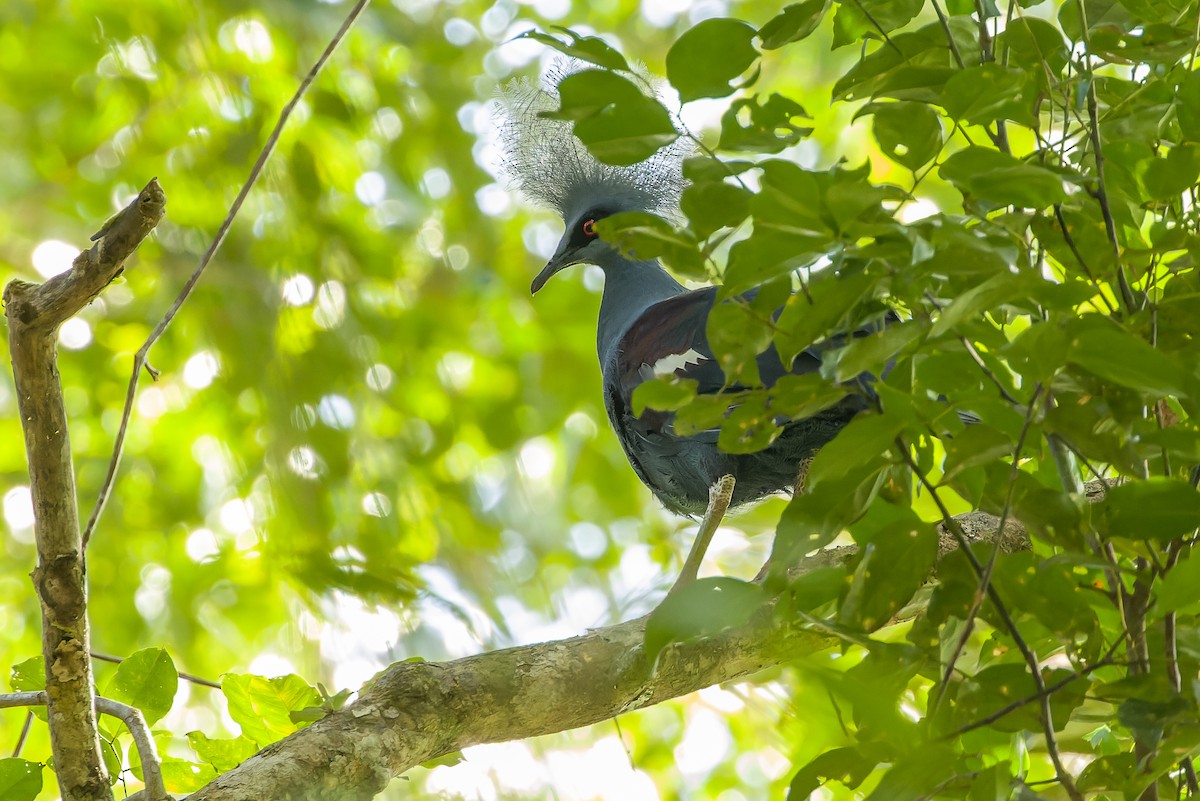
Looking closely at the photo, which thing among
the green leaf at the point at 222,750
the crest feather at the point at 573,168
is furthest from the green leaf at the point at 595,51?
the crest feather at the point at 573,168

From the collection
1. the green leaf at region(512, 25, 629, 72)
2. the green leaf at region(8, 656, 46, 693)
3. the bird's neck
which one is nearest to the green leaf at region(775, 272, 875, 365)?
the green leaf at region(512, 25, 629, 72)

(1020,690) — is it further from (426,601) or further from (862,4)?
(426,601)

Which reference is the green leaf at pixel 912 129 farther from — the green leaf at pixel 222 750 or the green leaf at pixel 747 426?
the green leaf at pixel 222 750

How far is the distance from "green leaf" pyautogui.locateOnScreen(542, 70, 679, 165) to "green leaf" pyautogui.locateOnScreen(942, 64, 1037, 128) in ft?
0.72

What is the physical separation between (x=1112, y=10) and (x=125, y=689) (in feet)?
4.43

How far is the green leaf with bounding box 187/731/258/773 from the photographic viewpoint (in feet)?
4.20

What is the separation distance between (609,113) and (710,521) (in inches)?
57.5

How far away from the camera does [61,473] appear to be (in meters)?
1.07

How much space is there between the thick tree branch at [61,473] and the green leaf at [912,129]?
72cm

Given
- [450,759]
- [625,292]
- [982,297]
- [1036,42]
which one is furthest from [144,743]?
[625,292]

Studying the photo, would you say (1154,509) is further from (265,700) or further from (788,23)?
(265,700)

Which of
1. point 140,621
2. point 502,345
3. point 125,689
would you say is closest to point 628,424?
point 125,689

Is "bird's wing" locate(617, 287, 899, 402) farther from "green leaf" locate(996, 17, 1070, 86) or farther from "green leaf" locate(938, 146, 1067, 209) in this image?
"green leaf" locate(938, 146, 1067, 209)

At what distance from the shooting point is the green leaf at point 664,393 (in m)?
0.77
